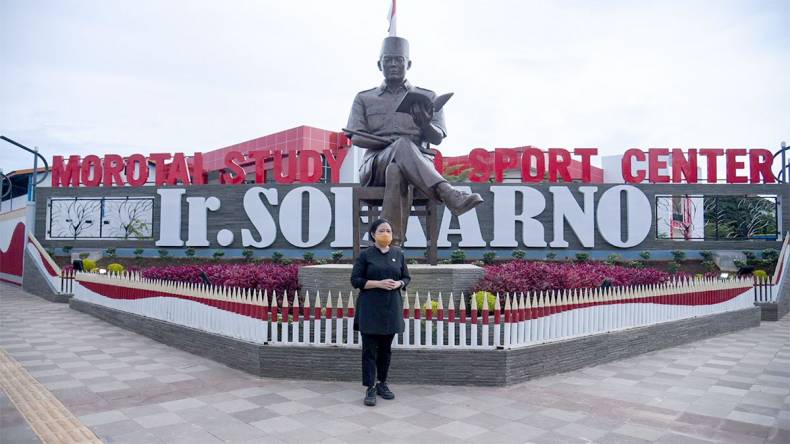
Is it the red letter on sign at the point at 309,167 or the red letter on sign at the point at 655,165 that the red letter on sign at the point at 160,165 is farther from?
the red letter on sign at the point at 655,165

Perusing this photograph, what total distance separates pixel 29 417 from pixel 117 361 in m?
2.43

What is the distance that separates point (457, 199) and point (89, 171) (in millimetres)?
19380

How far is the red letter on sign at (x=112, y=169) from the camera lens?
21.0 meters

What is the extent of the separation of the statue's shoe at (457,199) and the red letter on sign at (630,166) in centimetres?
1538

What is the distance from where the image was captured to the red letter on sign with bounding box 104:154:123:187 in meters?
21.0

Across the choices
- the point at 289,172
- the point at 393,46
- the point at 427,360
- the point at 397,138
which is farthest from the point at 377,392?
the point at 289,172

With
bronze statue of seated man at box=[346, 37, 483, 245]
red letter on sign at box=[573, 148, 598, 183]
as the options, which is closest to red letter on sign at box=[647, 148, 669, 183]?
red letter on sign at box=[573, 148, 598, 183]

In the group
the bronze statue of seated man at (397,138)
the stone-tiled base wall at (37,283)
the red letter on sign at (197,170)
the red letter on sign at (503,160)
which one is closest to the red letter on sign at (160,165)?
the red letter on sign at (197,170)

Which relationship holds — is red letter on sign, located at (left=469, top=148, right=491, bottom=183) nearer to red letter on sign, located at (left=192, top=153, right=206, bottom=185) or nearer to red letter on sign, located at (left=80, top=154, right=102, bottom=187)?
red letter on sign, located at (left=192, top=153, right=206, bottom=185)

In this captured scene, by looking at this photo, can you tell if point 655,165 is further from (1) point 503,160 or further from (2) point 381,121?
(2) point 381,121

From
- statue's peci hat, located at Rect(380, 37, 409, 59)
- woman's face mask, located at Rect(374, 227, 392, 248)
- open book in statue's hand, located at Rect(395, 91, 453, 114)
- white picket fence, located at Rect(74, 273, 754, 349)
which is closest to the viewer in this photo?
woman's face mask, located at Rect(374, 227, 392, 248)

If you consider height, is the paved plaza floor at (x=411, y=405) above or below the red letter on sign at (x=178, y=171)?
below

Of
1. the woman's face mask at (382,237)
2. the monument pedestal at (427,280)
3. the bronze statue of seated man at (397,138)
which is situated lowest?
the monument pedestal at (427,280)

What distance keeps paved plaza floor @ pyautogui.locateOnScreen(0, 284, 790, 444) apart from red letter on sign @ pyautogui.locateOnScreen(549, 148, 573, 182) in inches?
524
